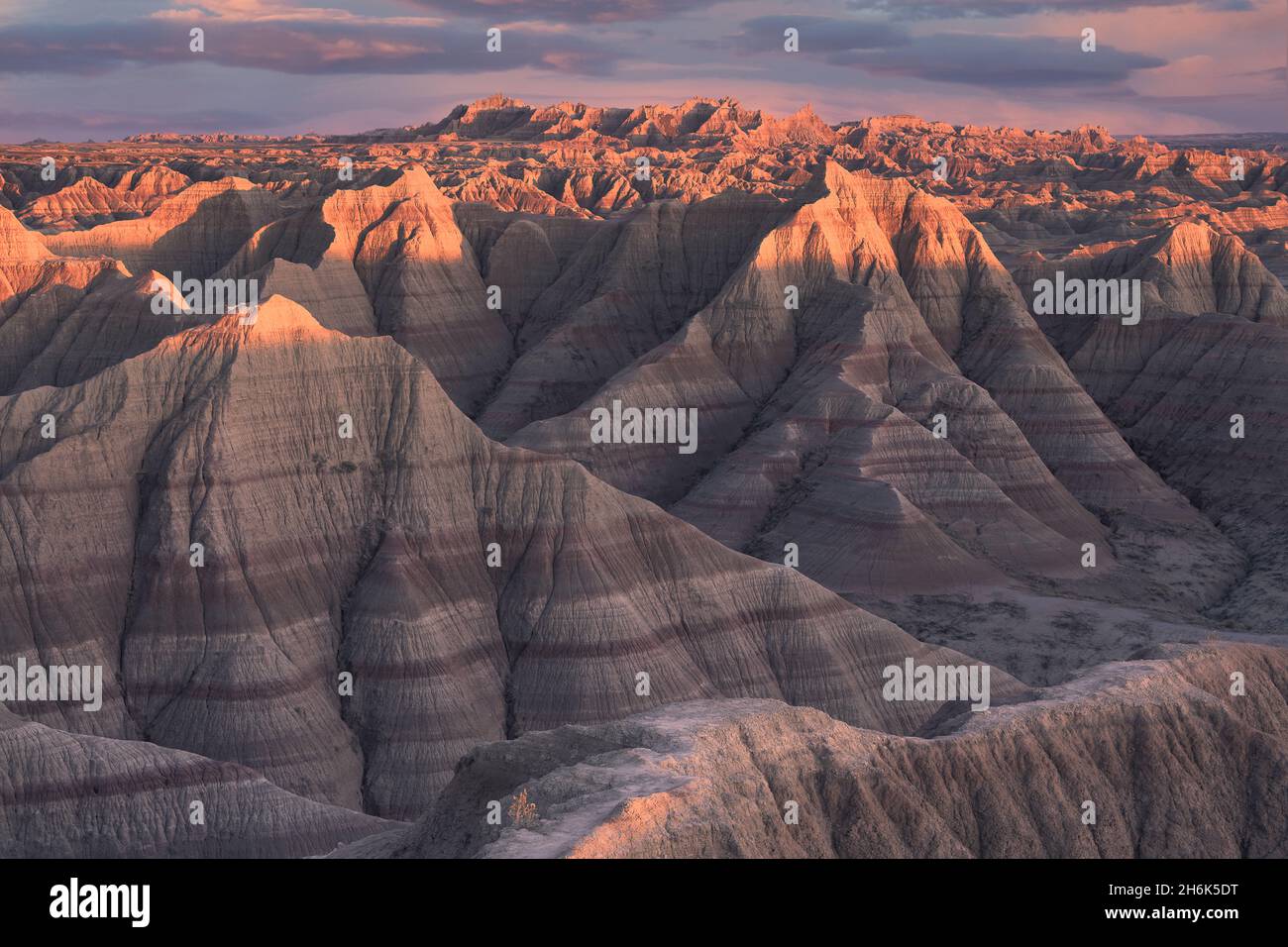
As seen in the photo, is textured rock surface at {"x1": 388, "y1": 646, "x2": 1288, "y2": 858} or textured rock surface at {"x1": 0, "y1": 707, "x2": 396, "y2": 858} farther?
textured rock surface at {"x1": 0, "y1": 707, "x2": 396, "y2": 858}

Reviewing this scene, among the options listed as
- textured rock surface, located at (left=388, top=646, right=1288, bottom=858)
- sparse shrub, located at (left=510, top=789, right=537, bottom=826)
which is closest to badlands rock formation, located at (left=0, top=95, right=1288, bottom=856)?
textured rock surface, located at (left=388, top=646, right=1288, bottom=858)

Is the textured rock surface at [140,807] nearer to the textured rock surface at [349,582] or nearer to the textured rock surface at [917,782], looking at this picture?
the textured rock surface at [349,582]

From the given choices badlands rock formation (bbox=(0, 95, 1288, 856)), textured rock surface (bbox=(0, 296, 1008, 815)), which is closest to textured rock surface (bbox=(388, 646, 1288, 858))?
badlands rock formation (bbox=(0, 95, 1288, 856))

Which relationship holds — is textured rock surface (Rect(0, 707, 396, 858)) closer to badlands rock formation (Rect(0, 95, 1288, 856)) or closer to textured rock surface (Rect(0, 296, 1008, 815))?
badlands rock formation (Rect(0, 95, 1288, 856))

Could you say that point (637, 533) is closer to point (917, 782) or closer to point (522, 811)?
point (917, 782)

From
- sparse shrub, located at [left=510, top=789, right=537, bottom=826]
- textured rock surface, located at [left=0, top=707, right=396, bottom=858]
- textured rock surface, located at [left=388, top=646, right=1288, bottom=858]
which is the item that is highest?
sparse shrub, located at [left=510, top=789, right=537, bottom=826]

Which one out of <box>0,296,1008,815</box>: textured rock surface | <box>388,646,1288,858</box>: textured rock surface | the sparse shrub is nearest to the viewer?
the sparse shrub

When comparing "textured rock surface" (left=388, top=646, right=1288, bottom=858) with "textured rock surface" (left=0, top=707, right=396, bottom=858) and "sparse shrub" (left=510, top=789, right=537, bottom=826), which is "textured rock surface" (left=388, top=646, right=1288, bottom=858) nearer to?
"sparse shrub" (left=510, top=789, right=537, bottom=826)

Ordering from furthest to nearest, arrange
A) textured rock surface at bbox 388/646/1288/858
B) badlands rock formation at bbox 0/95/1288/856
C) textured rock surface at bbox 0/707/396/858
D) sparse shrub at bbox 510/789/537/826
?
textured rock surface at bbox 0/707/396/858
badlands rock formation at bbox 0/95/1288/856
textured rock surface at bbox 388/646/1288/858
sparse shrub at bbox 510/789/537/826

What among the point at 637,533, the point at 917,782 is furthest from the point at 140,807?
the point at 637,533

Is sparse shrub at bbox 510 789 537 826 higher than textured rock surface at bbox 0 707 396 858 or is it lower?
higher
